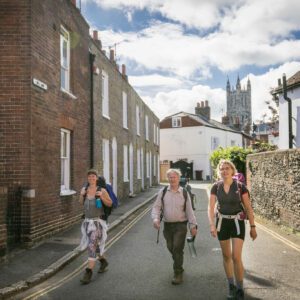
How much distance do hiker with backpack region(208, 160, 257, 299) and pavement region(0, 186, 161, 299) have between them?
3.10 m

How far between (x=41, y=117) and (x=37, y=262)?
3887 millimetres

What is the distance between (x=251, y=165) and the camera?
17.3 metres

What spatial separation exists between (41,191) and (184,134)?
45620mm

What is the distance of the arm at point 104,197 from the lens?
7109 millimetres

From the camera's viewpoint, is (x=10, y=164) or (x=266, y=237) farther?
(x=266, y=237)

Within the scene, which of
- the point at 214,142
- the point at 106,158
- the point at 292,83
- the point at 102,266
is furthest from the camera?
the point at 214,142

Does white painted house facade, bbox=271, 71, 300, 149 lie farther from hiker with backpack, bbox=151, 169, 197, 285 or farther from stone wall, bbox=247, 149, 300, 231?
hiker with backpack, bbox=151, 169, 197, 285

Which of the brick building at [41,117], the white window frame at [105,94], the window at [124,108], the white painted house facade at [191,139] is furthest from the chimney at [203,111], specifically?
the brick building at [41,117]

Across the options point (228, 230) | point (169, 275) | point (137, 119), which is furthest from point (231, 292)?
point (137, 119)

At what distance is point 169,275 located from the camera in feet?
23.7

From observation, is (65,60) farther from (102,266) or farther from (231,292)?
(231,292)

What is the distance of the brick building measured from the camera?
9.86 meters

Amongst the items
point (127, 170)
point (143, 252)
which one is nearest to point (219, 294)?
point (143, 252)

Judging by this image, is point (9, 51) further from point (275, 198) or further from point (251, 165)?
point (251, 165)
